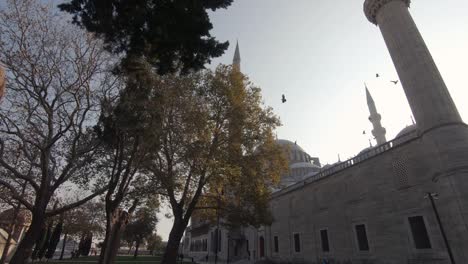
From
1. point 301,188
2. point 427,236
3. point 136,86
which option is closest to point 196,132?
point 136,86

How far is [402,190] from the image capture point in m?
18.5

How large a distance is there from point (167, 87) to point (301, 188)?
2033cm

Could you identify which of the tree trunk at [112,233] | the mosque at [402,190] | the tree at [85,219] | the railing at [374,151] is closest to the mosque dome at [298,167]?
the railing at [374,151]

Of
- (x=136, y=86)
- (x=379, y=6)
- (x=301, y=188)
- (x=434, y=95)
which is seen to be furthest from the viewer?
(x=301, y=188)

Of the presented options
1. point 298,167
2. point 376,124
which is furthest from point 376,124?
point 298,167

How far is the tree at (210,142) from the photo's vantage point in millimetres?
15477

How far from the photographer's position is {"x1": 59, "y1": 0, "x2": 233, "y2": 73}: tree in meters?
7.90

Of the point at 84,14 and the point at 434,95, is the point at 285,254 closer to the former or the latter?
the point at 434,95

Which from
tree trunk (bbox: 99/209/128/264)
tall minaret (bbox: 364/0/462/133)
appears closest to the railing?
tall minaret (bbox: 364/0/462/133)

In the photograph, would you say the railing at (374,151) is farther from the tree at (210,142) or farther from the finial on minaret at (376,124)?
the finial on minaret at (376,124)

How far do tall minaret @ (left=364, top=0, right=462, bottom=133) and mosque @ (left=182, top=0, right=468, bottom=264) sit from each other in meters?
0.06

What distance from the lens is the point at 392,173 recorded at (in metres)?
19.4

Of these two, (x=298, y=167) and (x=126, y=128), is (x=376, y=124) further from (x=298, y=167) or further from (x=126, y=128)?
(x=126, y=128)

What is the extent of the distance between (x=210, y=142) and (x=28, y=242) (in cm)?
1019
